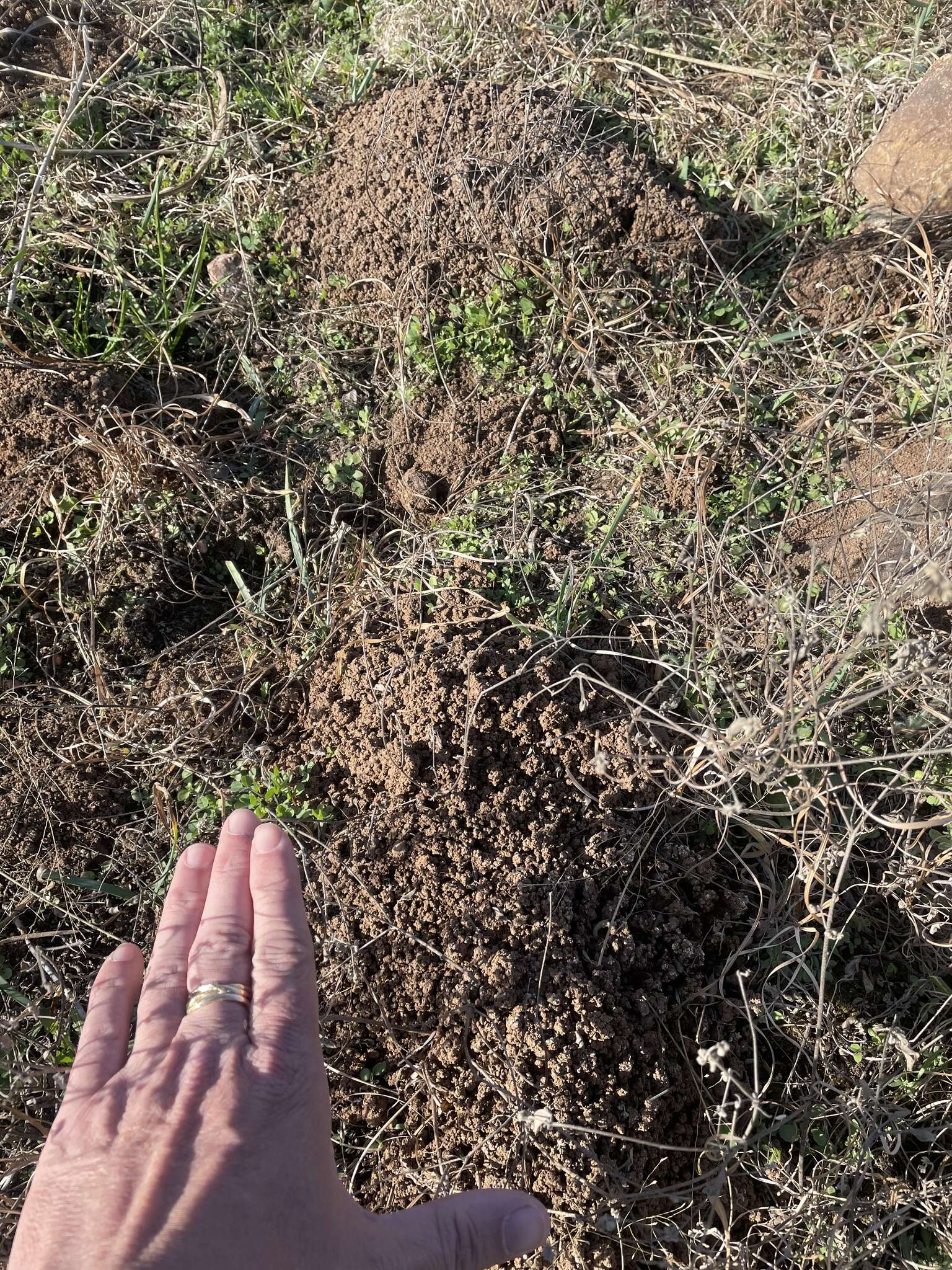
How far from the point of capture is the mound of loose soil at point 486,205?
2857mm

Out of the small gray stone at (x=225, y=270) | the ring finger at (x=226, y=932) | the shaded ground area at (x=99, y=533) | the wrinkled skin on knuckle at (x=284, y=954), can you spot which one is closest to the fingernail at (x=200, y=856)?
the ring finger at (x=226, y=932)

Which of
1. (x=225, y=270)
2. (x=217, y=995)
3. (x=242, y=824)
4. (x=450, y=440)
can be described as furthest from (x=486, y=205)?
(x=217, y=995)

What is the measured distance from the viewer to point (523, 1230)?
4.68 ft

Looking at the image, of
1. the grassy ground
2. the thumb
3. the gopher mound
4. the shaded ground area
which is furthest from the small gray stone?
the thumb

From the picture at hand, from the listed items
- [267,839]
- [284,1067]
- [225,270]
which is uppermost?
[225,270]

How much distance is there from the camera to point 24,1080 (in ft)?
5.69

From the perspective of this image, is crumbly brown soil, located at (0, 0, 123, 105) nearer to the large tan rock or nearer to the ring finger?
the large tan rock

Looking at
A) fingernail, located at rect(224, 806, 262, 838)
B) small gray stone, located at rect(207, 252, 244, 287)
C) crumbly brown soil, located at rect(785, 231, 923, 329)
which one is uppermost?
crumbly brown soil, located at rect(785, 231, 923, 329)

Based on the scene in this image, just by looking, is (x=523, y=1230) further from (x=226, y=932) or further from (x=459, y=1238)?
(x=226, y=932)

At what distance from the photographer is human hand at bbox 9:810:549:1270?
132 centimetres

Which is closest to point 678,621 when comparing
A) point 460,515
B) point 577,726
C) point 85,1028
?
point 577,726

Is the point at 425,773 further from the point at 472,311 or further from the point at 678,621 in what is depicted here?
the point at 472,311

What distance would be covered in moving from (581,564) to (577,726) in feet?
1.81

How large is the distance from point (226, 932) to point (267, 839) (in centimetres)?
18
